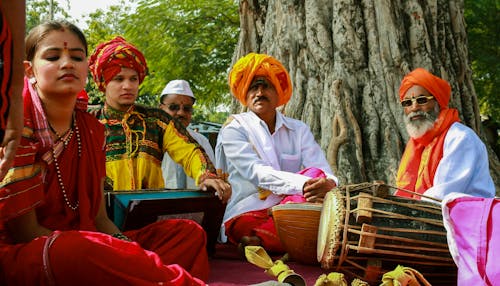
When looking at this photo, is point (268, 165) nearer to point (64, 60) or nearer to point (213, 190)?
point (213, 190)

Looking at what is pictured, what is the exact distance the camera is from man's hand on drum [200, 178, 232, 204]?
340cm

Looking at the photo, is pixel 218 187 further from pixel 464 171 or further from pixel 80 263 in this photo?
pixel 464 171

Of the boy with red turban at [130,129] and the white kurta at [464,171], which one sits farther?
the white kurta at [464,171]

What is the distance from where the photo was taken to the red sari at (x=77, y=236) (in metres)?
2.16

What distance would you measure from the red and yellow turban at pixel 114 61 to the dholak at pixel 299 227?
1.34 m

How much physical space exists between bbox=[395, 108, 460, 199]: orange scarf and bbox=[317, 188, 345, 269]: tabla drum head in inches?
53.1

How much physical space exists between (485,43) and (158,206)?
395 inches

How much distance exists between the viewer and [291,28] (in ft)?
21.6

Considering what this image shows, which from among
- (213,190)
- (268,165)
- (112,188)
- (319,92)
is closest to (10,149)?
(213,190)

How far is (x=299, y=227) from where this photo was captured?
352 centimetres

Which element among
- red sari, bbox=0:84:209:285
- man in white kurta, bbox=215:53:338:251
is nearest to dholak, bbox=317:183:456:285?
red sari, bbox=0:84:209:285

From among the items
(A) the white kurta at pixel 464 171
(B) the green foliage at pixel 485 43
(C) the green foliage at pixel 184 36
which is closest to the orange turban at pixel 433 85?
(A) the white kurta at pixel 464 171

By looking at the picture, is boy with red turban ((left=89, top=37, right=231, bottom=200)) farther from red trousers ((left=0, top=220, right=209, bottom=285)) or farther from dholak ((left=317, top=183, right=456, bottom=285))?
red trousers ((left=0, top=220, right=209, bottom=285))

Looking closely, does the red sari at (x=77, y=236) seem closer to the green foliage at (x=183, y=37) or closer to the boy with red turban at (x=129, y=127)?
the boy with red turban at (x=129, y=127)
